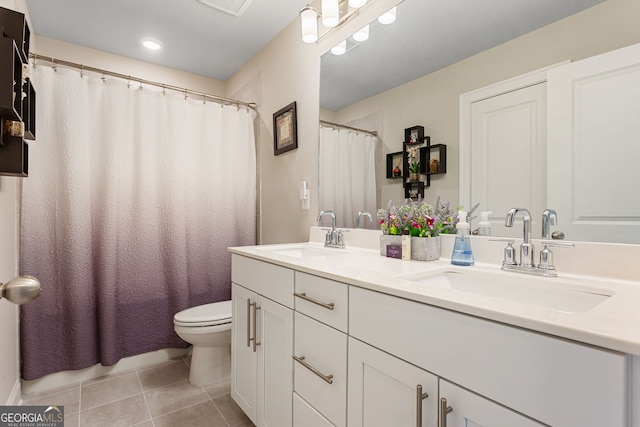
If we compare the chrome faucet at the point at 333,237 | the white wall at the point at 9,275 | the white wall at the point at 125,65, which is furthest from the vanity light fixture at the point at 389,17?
the white wall at the point at 125,65

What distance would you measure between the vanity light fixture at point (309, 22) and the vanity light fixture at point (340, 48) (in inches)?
5.5

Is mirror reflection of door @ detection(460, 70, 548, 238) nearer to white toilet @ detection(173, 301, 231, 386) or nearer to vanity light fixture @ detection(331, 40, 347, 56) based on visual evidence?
vanity light fixture @ detection(331, 40, 347, 56)

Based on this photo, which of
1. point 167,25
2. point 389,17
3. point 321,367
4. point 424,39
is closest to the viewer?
point 321,367

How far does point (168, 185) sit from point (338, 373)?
1.83m

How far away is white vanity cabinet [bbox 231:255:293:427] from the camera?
1.24 metres

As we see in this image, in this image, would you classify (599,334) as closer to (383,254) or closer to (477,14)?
(383,254)

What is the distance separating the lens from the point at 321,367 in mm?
1047

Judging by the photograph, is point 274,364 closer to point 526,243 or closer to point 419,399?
point 419,399

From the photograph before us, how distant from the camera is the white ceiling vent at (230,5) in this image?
1.95 metres

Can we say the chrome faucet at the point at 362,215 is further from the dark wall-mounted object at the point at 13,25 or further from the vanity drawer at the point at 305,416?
the dark wall-mounted object at the point at 13,25

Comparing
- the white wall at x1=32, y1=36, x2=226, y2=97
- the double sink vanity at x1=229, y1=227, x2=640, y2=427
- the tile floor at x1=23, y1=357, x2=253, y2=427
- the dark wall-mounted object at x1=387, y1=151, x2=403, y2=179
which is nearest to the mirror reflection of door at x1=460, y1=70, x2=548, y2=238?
the double sink vanity at x1=229, y1=227, x2=640, y2=427

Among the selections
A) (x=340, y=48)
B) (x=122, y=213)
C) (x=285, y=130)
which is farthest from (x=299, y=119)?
(x=122, y=213)

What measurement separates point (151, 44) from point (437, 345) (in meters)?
2.81

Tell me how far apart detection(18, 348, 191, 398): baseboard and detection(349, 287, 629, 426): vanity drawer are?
2.03 metres
